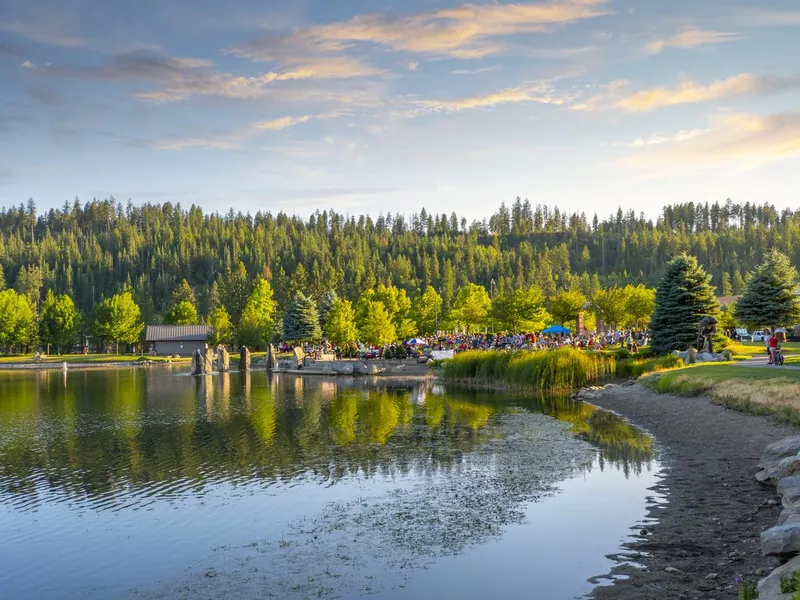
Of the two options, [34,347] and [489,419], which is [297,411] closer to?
[489,419]

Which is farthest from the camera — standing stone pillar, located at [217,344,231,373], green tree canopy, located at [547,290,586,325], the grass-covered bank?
standing stone pillar, located at [217,344,231,373]

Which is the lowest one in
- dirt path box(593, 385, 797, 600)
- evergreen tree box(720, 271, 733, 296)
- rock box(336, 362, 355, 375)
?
rock box(336, 362, 355, 375)

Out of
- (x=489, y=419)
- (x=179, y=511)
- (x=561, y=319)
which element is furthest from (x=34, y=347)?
(x=179, y=511)

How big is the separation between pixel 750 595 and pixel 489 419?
2268 cm

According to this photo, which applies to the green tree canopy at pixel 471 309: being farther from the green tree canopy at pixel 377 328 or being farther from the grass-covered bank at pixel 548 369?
the grass-covered bank at pixel 548 369

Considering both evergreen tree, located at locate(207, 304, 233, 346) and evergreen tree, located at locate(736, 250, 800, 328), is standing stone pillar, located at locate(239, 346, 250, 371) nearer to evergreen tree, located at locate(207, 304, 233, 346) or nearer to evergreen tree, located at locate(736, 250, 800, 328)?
evergreen tree, located at locate(207, 304, 233, 346)

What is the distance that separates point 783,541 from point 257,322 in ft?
349

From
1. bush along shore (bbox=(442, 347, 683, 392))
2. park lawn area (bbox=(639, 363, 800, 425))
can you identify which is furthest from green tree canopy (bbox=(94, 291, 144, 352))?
park lawn area (bbox=(639, 363, 800, 425))

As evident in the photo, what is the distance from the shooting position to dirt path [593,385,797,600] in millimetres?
11141

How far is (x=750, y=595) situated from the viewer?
966cm

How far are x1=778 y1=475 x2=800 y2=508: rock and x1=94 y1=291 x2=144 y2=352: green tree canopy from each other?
12128 centimetres

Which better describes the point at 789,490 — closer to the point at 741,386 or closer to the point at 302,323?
the point at 741,386

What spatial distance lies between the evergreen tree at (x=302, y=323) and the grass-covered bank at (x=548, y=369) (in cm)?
5555

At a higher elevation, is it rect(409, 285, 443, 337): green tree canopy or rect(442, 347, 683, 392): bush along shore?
rect(409, 285, 443, 337): green tree canopy
